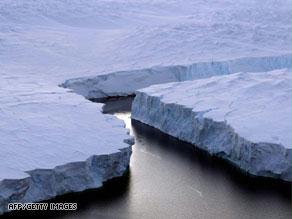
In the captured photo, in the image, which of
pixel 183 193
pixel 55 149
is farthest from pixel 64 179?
pixel 183 193

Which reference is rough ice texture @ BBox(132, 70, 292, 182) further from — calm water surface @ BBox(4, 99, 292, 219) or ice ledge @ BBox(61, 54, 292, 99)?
ice ledge @ BBox(61, 54, 292, 99)

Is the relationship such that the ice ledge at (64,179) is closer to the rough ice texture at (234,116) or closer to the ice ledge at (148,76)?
the rough ice texture at (234,116)

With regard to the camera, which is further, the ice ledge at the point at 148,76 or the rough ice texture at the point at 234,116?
the ice ledge at the point at 148,76

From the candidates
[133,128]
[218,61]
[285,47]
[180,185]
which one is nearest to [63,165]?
[180,185]

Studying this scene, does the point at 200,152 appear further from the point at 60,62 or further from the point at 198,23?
the point at 198,23

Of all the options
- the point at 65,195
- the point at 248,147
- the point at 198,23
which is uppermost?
the point at 198,23

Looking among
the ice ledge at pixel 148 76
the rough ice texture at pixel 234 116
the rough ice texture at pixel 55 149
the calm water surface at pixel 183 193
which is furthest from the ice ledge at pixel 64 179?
the ice ledge at pixel 148 76
